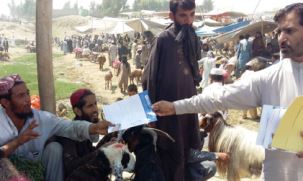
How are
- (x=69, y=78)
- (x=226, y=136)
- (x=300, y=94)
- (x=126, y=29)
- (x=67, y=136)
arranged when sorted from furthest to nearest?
(x=126, y=29) → (x=69, y=78) → (x=226, y=136) → (x=67, y=136) → (x=300, y=94)

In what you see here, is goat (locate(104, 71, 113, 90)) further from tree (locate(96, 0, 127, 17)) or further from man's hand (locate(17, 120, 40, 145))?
tree (locate(96, 0, 127, 17))

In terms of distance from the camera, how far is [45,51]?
3.96 meters

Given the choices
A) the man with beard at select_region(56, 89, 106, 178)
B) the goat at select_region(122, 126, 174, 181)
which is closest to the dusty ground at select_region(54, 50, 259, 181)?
the goat at select_region(122, 126, 174, 181)

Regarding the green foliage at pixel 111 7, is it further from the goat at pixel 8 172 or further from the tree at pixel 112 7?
the goat at pixel 8 172

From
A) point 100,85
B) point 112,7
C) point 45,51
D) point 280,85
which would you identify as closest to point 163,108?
point 280,85

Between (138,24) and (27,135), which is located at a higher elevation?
(138,24)

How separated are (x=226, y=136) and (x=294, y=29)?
106 inches

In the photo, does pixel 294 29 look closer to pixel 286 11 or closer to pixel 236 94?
pixel 286 11

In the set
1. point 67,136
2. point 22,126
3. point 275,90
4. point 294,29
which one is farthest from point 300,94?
point 22,126

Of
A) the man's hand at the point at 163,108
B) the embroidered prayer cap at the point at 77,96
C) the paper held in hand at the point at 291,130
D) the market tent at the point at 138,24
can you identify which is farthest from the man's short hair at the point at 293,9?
the market tent at the point at 138,24

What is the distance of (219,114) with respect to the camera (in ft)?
16.2

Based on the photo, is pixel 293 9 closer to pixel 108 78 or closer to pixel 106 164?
pixel 106 164

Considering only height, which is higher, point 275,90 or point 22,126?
point 275,90

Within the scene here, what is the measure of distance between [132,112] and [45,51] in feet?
5.15
